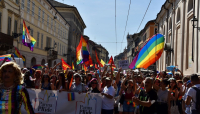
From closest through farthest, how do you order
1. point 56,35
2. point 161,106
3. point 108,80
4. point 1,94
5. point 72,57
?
point 1,94, point 161,106, point 108,80, point 56,35, point 72,57

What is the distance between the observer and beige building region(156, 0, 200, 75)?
17.1 m

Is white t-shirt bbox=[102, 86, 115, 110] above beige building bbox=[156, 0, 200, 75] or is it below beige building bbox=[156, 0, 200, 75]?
below

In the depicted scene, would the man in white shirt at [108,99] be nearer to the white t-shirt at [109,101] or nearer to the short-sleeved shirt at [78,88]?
the white t-shirt at [109,101]

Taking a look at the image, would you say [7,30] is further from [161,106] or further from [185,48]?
[161,106]

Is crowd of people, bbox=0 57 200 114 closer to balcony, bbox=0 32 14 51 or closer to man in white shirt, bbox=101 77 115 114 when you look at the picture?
man in white shirt, bbox=101 77 115 114

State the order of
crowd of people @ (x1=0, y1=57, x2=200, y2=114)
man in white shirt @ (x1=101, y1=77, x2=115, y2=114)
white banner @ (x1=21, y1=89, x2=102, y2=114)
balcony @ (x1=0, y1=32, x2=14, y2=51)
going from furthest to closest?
balcony @ (x1=0, y1=32, x2=14, y2=51), white banner @ (x1=21, y1=89, x2=102, y2=114), man in white shirt @ (x1=101, y1=77, x2=115, y2=114), crowd of people @ (x1=0, y1=57, x2=200, y2=114)

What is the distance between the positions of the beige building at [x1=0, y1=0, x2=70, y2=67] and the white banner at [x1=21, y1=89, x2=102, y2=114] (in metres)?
14.4

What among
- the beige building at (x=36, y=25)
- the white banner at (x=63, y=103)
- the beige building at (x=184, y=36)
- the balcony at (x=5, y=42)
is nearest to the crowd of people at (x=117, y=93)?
the white banner at (x=63, y=103)

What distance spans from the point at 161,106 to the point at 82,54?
12302 millimetres

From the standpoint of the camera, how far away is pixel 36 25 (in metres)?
29.9

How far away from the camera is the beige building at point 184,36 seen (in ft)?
56.2

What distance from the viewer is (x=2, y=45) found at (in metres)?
18.9

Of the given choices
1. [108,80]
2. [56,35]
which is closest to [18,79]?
[108,80]

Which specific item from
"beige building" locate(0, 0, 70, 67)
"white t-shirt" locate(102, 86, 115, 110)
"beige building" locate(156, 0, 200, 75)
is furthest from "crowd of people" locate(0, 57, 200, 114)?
"beige building" locate(0, 0, 70, 67)
